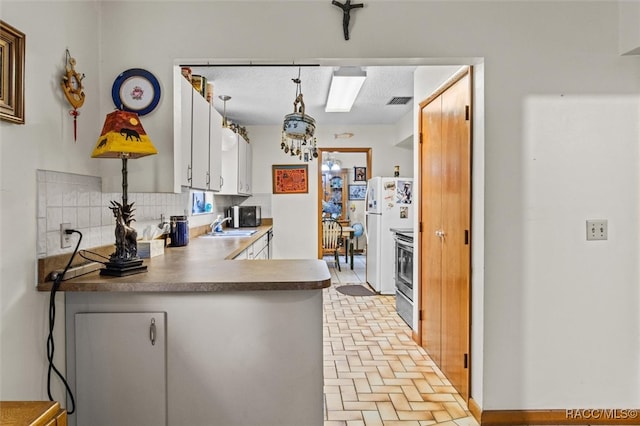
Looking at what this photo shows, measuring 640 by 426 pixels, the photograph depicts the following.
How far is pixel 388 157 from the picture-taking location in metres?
6.07

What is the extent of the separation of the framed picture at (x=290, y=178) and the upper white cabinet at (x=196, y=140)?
2406 mm

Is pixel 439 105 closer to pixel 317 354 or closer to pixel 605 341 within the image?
pixel 605 341

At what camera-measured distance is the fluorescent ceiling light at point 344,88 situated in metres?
3.55

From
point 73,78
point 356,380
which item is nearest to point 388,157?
point 356,380

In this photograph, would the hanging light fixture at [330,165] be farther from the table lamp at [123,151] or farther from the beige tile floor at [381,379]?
the table lamp at [123,151]

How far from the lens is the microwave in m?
5.33

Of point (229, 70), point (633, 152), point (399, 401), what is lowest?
point (399, 401)

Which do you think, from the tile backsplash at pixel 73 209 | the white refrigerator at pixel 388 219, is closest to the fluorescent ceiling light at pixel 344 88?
the white refrigerator at pixel 388 219

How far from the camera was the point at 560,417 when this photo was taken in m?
2.09

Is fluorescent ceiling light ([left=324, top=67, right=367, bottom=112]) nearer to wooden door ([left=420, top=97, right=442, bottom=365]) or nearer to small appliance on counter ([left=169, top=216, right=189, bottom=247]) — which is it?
wooden door ([left=420, top=97, right=442, bottom=365])

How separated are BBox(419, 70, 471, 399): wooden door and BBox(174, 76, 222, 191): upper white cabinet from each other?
1.68m

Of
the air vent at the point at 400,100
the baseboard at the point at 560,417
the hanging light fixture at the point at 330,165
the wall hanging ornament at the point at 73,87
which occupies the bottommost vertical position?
the baseboard at the point at 560,417

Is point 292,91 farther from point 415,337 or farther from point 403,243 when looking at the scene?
point 415,337

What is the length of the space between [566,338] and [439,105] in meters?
1.70
